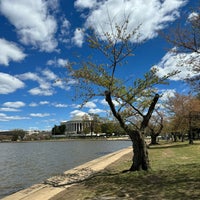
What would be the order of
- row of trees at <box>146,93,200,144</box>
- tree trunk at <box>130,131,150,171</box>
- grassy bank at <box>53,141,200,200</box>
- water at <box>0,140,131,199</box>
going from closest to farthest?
grassy bank at <box>53,141,200,200</box>, tree trunk at <box>130,131,150,171</box>, water at <box>0,140,131,199</box>, row of trees at <box>146,93,200,144</box>

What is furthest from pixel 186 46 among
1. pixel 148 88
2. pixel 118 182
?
pixel 118 182

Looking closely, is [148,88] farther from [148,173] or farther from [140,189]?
[140,189]

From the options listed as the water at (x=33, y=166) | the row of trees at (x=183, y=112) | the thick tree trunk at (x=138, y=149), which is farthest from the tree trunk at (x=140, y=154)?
the row of trees at (x=183, y=112)

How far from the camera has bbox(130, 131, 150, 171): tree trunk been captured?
14.8 metres

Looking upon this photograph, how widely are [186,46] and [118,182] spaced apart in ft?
25.0

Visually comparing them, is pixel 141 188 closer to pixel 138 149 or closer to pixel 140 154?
pixel 140 154

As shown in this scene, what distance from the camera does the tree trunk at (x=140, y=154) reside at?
48.6 ft

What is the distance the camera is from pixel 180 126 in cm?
5003

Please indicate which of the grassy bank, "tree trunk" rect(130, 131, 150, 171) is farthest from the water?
"tree trunk" rect(130, 131, 150, 171)

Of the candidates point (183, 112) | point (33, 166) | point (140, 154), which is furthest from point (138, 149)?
point (183, 112)

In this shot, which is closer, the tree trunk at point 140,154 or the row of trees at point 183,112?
the tree trunk at point 140,154

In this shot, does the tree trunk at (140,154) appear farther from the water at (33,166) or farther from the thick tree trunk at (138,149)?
the water at (33,166)

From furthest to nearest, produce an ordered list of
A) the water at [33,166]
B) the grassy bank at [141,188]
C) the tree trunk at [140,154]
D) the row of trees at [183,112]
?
1. the row of trees at [183,112]
2. the water at [33,166]
3. the tree trunk at [140,154]
4. the grassy bank at [141,188]

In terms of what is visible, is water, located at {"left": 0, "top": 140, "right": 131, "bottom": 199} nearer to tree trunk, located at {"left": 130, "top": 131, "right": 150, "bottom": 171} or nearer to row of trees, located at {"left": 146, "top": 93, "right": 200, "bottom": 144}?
tree trunk, located at {"left": 130, "top": 131, "right": 150, "bottom": 171}
